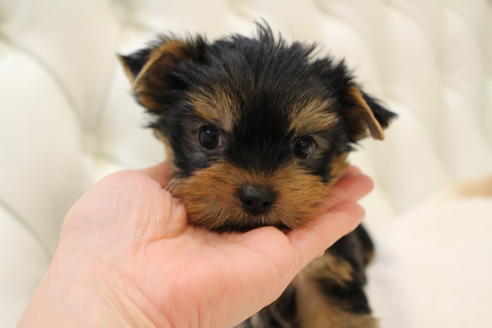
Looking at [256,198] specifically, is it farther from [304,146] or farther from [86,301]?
[86,301]

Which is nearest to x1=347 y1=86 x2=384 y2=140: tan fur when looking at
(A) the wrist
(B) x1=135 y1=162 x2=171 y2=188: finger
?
(B) x1=135 y1=162 x2=171 y2=188: finger

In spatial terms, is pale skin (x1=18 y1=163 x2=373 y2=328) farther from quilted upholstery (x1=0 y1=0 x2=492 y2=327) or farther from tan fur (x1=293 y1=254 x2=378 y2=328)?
quilted upholstery (x1=0 y1=0 x2=492 y2=327)

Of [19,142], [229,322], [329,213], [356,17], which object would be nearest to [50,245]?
[19,142]

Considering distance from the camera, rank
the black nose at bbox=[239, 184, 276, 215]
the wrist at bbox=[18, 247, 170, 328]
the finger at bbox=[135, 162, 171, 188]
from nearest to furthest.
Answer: the wrist at bbox=[18, 247, 170, 328]
the black nose at bbox=[239, 184, 276, 215]
the finger at bbox=[135, 162, 171, 188]

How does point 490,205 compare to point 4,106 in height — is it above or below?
below

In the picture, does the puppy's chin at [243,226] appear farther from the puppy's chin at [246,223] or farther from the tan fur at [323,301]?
the tan fur at [323,301]

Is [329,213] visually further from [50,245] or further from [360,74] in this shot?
[360,74]

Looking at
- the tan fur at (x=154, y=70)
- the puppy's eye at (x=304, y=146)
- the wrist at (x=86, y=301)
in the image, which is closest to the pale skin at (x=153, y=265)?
the wrist at (x=86, y=301)
